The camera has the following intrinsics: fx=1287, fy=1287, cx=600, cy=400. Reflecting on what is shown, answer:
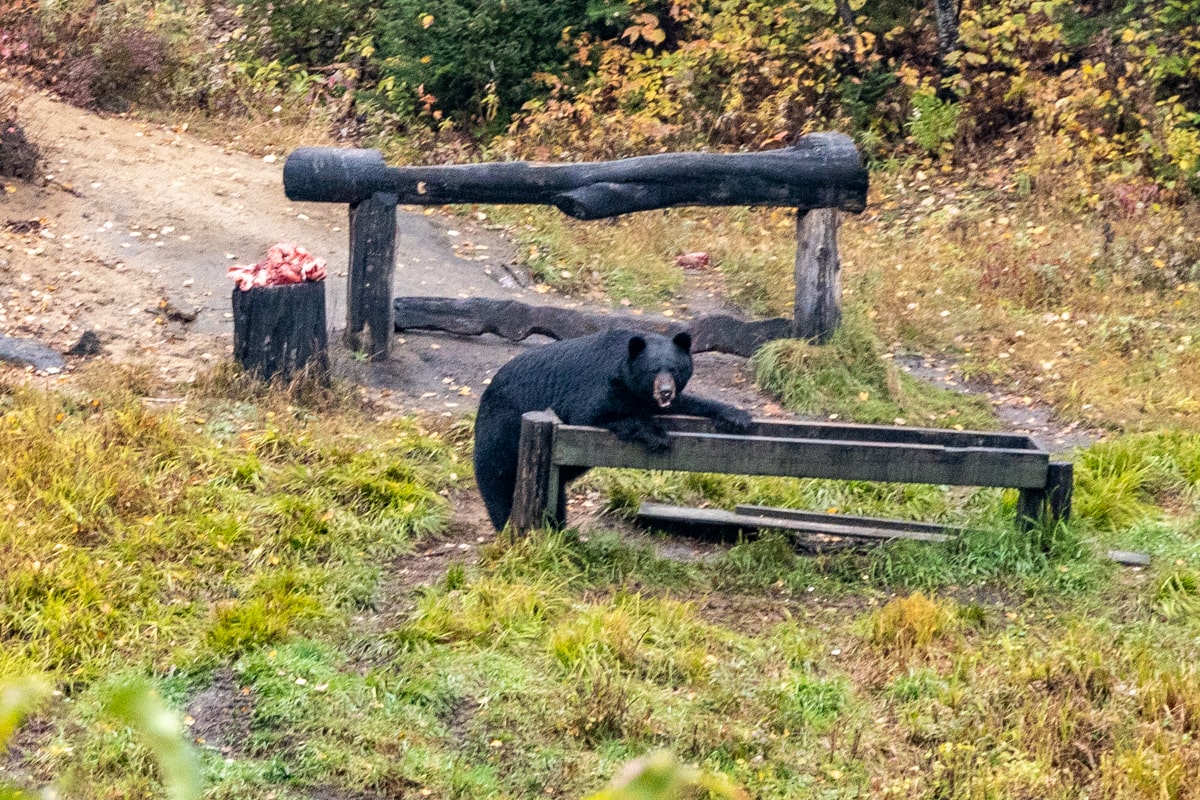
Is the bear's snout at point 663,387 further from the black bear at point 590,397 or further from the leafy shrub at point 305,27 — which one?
the leafy shrub at point 305,27

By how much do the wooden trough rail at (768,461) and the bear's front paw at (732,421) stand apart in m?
0.06

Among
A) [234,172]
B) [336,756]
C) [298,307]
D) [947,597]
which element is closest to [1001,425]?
[947,597]

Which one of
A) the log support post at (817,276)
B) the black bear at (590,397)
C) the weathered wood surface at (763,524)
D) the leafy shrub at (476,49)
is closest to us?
the black bear at (590,397)

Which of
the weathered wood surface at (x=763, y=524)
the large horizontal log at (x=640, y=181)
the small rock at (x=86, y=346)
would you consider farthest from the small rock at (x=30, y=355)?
the weathered wood surface at (x=763, y=524)

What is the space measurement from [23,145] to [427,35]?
4.85 meters

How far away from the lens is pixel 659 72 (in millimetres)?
14484

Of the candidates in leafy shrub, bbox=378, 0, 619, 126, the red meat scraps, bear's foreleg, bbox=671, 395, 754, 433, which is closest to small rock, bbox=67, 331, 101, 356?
the red meat scraps

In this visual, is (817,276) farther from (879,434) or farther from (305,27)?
(305,27)

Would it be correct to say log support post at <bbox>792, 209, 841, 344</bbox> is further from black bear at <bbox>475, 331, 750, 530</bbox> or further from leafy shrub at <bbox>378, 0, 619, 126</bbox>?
leafy shrub at <bbox>378, 0, 619, 126</bbox>

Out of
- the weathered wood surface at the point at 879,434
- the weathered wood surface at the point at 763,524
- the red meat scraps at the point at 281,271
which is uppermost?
the red meat scraps at the point at 281,271

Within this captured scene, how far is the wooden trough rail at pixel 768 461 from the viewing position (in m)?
5.57

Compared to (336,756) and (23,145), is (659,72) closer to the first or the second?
(23,145)

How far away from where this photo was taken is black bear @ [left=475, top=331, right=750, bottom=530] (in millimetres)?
5484

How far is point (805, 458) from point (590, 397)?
38.7 inches
